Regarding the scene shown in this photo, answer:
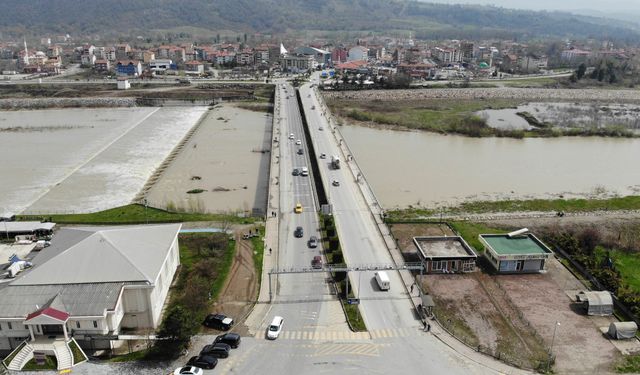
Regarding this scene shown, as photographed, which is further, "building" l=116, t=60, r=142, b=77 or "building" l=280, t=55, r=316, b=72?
"building" l=280, t=55, r=316, b=72

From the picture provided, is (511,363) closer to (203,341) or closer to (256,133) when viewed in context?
(203,341)

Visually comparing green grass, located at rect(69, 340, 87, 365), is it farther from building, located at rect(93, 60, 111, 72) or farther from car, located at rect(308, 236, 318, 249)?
building, located at rect(93, 60, 111, 72)

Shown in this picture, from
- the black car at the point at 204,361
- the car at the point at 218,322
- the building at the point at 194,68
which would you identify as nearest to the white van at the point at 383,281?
the car at the point at 218,322

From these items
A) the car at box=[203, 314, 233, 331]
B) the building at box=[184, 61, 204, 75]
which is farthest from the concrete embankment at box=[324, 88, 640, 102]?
the car at box=[203, 314, 233, 331]

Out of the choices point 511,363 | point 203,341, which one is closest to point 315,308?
point 203,341

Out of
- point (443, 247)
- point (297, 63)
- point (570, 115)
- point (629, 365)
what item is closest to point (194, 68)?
point (297, 63)
